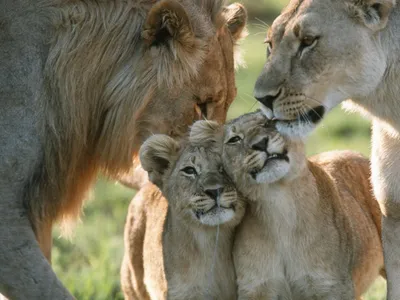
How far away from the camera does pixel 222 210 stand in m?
4.31

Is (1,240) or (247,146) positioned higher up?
(247,146)

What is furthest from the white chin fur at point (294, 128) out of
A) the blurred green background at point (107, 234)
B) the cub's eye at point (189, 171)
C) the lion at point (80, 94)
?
the lion at point (80, 94)

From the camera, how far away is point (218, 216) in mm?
4312

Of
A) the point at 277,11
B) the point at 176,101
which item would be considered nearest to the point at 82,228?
the point at 176,101

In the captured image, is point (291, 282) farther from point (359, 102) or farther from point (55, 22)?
point (55, 22)

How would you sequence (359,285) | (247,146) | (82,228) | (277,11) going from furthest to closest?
1. (277,11)
2. (82,228)
3. (359,285)
4. (247,146)

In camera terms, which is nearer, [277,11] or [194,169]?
[194,169]

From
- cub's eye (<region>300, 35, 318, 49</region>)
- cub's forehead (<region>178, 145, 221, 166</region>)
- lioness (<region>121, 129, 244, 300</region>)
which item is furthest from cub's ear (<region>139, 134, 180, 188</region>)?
cub's eye (<region>300, 35, 318, 49</region>)

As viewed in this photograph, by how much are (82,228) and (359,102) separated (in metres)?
3.82

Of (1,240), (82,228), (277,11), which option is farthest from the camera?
(277,11)

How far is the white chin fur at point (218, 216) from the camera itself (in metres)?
4.31

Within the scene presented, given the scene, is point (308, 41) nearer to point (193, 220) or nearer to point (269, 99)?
point (269, 99)

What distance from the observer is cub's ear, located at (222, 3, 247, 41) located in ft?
17.6

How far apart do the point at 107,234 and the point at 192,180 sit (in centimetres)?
331
